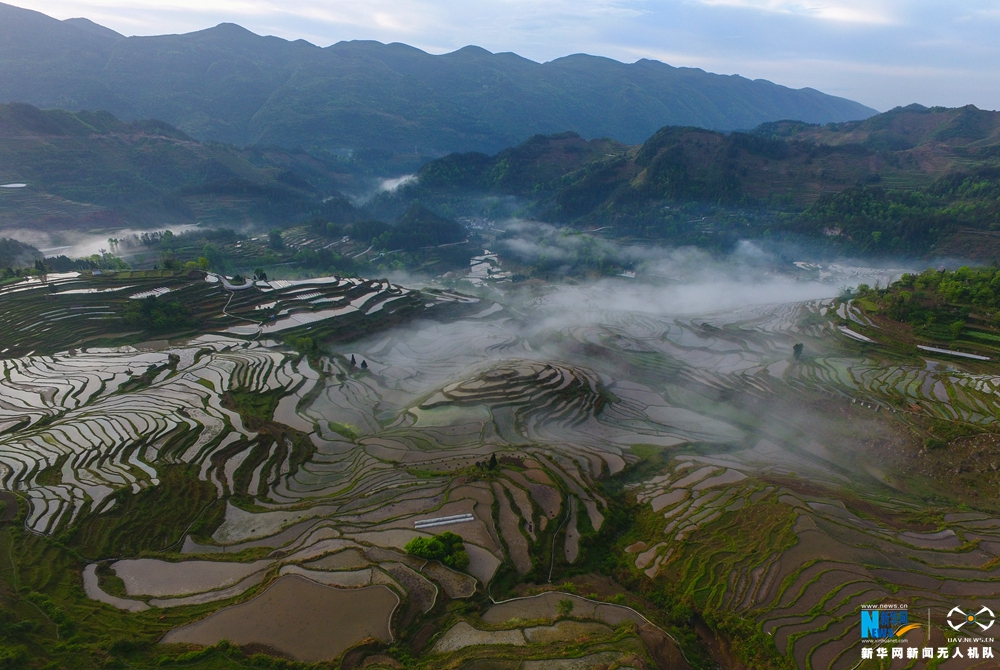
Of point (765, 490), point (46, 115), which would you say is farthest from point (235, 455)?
point (46, 115)

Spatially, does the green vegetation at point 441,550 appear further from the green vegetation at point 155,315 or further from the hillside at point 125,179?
the hillside at point 125,179

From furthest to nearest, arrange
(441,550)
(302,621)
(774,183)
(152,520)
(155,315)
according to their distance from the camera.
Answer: (774,183), (155,315), (152,520), (441,550), (302,621)

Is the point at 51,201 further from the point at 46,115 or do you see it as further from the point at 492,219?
the point at 492,219

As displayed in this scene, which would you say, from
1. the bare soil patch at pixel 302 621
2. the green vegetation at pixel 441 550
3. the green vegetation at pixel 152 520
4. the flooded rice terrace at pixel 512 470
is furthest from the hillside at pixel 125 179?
the green vegetation at pixel 441 550

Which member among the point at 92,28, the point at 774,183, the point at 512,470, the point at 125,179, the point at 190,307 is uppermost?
the point at 92,28

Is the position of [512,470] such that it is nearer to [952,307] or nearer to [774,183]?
[952,307]

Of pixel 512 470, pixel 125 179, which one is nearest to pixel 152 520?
pixel 512 470
